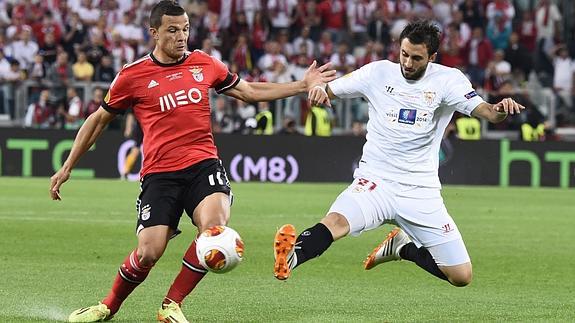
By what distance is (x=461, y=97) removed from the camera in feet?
28.4

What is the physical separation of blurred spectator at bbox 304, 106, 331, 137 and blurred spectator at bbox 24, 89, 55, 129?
540 cm

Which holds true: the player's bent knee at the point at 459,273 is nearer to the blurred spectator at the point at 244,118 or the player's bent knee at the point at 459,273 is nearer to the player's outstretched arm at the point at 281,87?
the player's outstretched arm at the point at 281,87

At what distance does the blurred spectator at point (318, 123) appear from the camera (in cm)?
2589

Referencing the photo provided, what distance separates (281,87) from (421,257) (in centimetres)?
180

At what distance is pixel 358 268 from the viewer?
12.0 metres

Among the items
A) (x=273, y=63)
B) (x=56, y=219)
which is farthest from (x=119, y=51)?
(x=56, y=219)

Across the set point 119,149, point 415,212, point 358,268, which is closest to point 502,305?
point 415,212

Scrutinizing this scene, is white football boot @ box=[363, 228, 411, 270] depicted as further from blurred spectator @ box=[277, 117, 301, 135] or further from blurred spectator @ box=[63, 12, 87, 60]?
blurred spectator @ box=[63, 12, 87, 60]

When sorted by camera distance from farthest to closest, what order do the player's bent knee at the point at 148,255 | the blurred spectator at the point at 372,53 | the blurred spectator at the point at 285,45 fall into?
the blurred spectator at the point at 285,45 → the blurred spectator at the point at 372,53 → the player's bent knee at the point at 148,255

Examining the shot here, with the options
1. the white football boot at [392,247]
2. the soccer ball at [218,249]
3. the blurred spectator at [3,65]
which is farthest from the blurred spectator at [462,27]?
the soccer ball at [218,249]

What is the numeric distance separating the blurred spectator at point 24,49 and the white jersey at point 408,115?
62.6ft

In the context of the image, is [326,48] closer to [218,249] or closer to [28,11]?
[28,11]

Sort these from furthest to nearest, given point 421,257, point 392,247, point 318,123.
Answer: point 318,123
point 392,247
point 421,257

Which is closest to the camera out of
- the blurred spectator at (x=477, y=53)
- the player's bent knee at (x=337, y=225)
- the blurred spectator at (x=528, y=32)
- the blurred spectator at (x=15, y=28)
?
the player's bent knee at (x=337, y=225)
